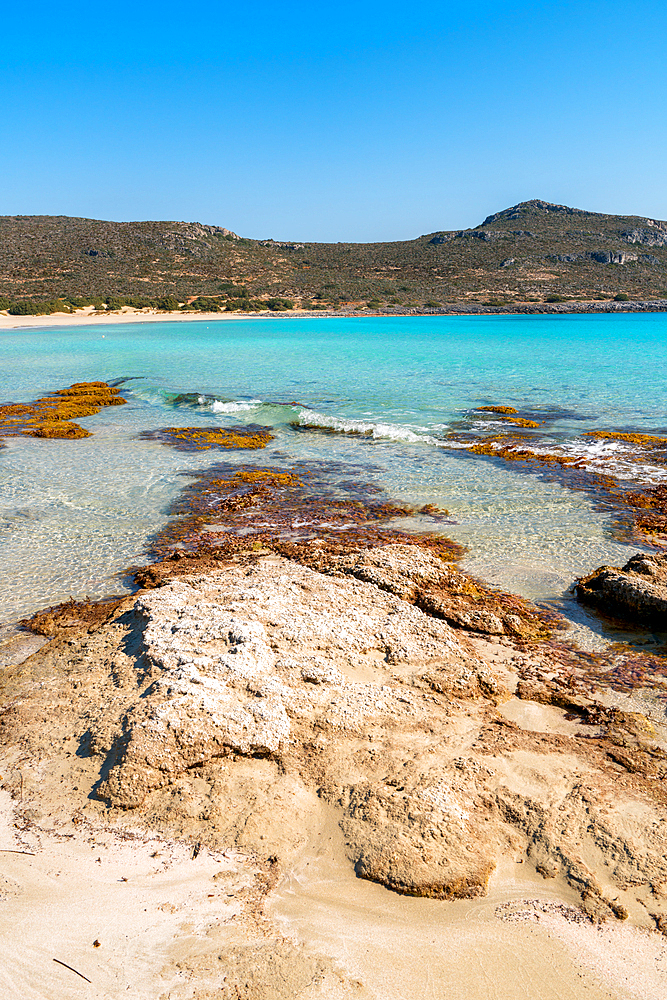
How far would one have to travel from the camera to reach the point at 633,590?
557 cm

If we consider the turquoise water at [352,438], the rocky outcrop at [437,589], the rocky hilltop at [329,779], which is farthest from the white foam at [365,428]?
the rocky hilltop at [329,779]

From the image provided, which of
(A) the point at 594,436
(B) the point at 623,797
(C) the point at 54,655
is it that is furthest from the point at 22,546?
(A) the point at 594,436

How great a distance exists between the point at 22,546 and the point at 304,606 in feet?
13.9

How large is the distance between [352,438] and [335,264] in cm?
8388

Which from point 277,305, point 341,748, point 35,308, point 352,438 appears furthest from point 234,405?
point 277,305

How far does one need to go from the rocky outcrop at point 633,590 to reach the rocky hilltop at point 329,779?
3.53 feet

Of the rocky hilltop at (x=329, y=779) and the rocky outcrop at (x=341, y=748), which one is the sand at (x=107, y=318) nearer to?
the rocky outcrop at (x=341, y=748)

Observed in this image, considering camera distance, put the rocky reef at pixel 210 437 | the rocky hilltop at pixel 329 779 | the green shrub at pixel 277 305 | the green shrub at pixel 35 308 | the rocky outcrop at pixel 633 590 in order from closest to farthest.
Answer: the rocky hilltop at pixel 329 779 → the rocky outcrop at pixel 633 590 → the rocky reef at pixel 210 437 → the green shrub at pixel 35 308 → the green shrub at pixel 277 305

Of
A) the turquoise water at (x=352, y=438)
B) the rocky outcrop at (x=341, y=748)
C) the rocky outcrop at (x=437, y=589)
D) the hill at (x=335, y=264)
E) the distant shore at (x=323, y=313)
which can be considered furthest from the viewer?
the hill at (x=335, y=264)

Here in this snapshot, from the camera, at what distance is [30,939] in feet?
8.71

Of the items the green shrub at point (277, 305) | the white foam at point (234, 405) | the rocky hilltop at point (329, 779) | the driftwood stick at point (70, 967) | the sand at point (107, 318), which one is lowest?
the driftwood stick at point (70, 967)

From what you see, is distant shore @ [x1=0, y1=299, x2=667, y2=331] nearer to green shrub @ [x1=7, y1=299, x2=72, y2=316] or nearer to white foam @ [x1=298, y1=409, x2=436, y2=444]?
green shrub @ [x1=7, y1=299, x2=72, y2=316]

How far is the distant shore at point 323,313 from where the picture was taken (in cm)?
5519

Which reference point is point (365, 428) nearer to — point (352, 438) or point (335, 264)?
point (352, 438)
